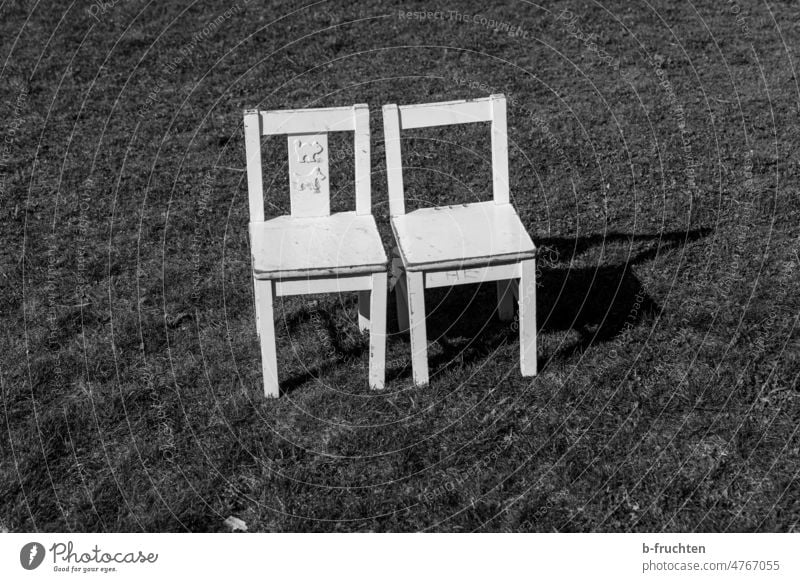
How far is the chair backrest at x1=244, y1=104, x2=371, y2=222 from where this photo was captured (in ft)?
17.8

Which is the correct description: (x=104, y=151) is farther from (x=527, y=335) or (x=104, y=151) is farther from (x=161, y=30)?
(x=527, y=335)

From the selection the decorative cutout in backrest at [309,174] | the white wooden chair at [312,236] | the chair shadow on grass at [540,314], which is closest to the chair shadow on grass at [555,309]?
the chair shadow on grass at [540,314]

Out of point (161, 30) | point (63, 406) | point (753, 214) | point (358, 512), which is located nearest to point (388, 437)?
point (358, 512)

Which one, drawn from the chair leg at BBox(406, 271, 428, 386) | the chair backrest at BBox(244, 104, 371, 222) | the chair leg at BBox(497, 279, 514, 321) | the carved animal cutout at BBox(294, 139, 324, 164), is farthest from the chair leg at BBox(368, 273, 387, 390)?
the chair leg at BBox(497, 279, 514, 321)

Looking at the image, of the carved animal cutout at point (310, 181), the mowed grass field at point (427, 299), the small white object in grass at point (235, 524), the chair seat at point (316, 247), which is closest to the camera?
the small white object in grass at point (235, 524)

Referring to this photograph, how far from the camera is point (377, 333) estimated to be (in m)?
5.33

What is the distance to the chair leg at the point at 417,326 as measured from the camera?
16.9 ft

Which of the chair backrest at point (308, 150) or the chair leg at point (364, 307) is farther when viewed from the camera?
the chair leg at point (364, 307)

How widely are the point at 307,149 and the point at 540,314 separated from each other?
1595 millimetres

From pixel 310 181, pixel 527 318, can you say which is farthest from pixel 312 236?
pixel 527 318

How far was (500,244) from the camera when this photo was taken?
17.1ft

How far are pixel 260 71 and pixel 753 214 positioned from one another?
4.74 metres

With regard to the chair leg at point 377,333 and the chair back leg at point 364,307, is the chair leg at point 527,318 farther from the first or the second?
the chair back leg at point 364,307

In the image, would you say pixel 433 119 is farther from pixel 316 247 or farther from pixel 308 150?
pixel 316 247
